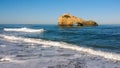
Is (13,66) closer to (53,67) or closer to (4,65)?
(4,65)

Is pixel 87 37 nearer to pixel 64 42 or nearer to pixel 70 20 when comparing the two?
pixel 64 42

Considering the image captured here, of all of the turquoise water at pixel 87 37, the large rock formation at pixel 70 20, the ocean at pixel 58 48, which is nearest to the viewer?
the ocean at pixel 58 48

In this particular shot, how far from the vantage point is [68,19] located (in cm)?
A: 9712

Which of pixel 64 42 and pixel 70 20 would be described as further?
pixel 70 20

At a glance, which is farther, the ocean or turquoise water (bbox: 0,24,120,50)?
turquoise water (bbox: 0,24,120,50)

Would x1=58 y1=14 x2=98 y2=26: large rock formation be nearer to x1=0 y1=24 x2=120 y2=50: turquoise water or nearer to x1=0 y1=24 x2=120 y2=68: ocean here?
x1=0 y1=24 x2=120 y2=50: turquoise water

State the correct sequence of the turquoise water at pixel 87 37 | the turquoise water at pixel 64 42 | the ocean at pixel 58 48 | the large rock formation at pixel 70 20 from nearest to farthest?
1. the ocean at pixel 58 48
2. the turquoise water at pixel 64 42
3. the turquoise water at pixel 87 37
4. the large rock formation at pixel 70 20

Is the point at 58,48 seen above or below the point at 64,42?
above

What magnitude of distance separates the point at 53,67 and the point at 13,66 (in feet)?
5.81

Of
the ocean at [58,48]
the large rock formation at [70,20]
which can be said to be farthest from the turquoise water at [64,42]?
the large rock formation at [70,20]

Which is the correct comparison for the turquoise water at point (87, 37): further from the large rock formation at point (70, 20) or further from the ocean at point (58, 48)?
the large rock formation at point (70, 20)

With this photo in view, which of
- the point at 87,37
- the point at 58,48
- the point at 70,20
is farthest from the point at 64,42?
the point at 70,20

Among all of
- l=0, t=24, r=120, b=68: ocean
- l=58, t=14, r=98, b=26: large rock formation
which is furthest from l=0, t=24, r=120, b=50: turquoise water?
l=58, t=14, r=98, b=26: large rock formation

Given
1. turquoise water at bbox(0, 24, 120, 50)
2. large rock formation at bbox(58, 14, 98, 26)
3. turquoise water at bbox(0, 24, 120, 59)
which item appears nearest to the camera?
turquoise water at bbox(0, 24, 120, 59)
